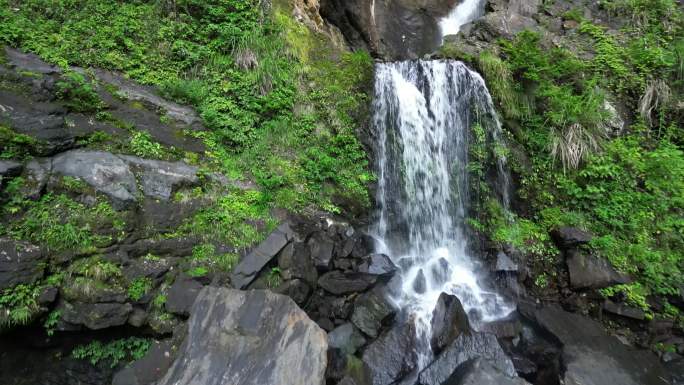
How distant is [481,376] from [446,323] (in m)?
1.32

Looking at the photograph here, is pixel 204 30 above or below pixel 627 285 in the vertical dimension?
above

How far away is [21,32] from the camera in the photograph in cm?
593

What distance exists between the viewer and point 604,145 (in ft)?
25.1

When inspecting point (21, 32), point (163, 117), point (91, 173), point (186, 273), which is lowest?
point (186, 273)

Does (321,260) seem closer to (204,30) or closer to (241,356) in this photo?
(241,356)

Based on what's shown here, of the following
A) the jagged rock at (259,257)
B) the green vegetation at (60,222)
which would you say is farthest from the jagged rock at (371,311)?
the green vegetation at (60,222)

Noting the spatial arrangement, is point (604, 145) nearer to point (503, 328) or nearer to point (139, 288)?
point (503, 328)

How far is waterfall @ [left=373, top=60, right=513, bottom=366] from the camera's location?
21.8 feet

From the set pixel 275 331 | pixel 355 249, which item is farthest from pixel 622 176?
pixel 275 331

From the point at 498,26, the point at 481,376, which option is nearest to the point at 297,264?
the point at 481,376

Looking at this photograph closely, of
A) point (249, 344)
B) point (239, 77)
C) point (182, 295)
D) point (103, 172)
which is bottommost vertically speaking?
point (182, 295)

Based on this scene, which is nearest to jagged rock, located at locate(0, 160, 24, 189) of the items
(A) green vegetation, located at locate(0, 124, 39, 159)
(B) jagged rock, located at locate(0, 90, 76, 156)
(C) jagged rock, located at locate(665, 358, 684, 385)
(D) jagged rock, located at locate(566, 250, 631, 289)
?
(A) green vegetation, located at locate(0, 124, 39, 159)

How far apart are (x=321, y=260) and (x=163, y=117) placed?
3827mm

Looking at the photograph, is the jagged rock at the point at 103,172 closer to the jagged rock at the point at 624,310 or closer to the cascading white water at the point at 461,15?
the jagged rock at the point at 624,310
